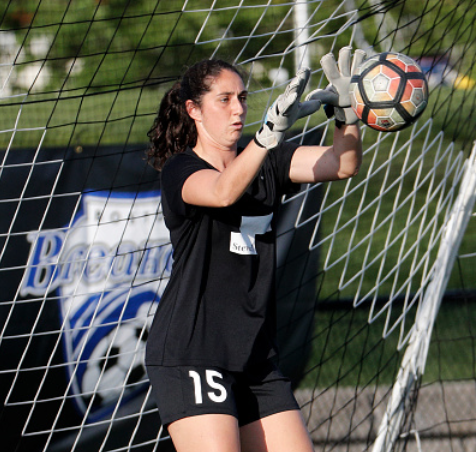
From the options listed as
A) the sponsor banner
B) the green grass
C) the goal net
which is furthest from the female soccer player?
the green grass

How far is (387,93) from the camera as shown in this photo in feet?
7.78

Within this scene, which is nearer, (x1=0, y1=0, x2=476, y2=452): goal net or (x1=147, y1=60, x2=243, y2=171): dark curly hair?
(x1=147, y1=60, x2=243, y2=171): dark curly hair

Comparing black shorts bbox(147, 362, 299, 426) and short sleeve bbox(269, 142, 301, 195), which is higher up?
short sleeve bbox(269, 142, 301, 195)

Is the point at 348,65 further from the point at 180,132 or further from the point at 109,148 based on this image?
the point at 109,148

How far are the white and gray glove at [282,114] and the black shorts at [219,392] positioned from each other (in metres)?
0.73

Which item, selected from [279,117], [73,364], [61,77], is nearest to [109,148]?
[73,364]

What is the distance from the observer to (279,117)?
7.14ft

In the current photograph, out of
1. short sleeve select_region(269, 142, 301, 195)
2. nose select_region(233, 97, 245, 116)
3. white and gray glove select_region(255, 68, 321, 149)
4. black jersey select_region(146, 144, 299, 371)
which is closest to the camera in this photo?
white and gray glove select_region(255, 68, 321, 149)

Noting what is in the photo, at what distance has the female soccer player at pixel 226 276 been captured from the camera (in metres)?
2.28

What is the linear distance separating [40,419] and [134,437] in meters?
0.47

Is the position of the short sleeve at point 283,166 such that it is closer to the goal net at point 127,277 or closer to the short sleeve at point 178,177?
the short sleeve at point 178,177

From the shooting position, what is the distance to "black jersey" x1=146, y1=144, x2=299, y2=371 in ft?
7.81

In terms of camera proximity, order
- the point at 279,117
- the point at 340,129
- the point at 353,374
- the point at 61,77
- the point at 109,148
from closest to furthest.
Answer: the point at 279,117
the point at 340,129
the point at 109,148
the point at 353,374
the point at 61,77

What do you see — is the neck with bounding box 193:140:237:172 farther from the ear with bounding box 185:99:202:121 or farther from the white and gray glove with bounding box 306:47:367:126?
the white and gray glove with bounding box 306:47:367:126
